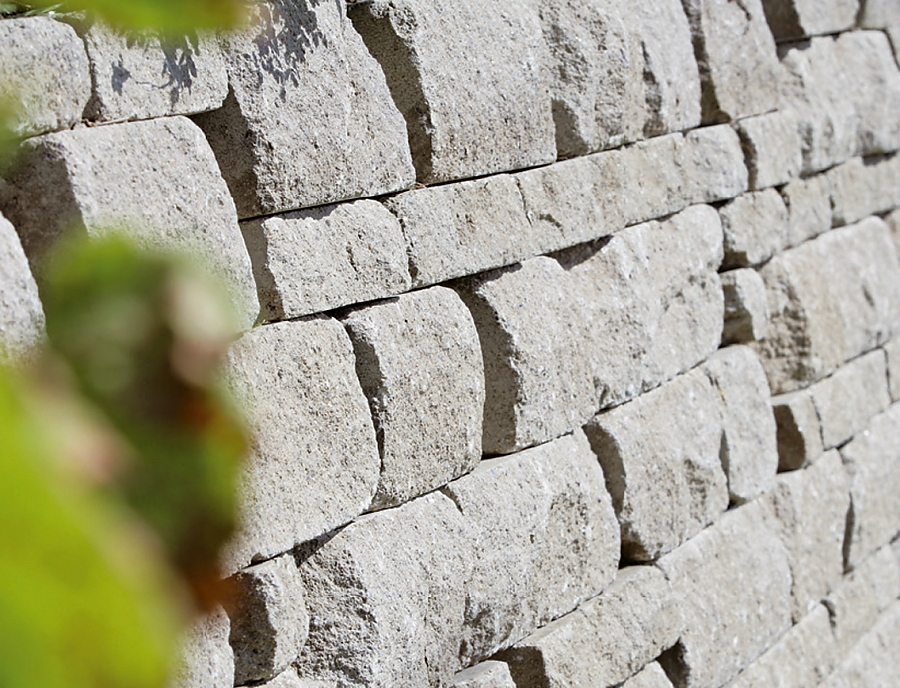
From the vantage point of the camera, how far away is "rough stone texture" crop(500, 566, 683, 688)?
2621 mm

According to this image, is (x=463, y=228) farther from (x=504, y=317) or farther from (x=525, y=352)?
(x=525, y=352)

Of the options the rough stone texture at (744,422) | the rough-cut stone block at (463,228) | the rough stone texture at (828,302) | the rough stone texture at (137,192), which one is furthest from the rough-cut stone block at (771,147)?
the rough stone texture at (137,192)

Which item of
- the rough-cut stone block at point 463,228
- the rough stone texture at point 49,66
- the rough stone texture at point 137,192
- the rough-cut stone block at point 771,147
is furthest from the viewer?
the rough-cut stone block at point 771,147

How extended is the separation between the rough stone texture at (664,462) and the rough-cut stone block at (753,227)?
56 cm

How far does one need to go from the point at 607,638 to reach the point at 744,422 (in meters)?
1.11

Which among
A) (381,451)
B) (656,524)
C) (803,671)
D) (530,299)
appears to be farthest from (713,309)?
(381,451)

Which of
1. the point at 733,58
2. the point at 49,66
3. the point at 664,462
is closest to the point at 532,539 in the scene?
the point at 664,462

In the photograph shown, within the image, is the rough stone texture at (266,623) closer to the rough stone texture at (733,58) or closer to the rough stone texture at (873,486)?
the rough stone texture at (733,58)

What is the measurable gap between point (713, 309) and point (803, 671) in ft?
4.32

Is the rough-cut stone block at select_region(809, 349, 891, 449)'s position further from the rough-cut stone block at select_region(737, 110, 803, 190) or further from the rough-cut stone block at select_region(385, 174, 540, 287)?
the rough-cut stone block at select_region(385, 174, 540, 287)

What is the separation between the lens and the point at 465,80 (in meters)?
2.50

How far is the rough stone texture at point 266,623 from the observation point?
1914mm

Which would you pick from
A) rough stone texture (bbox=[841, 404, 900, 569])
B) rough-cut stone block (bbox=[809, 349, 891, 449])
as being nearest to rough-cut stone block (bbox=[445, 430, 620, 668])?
rough-cut stone block (bbox=[809, 349, 891, 449])

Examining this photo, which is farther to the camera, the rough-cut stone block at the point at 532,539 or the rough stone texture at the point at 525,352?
the rough stone texture at the point at 525,352
